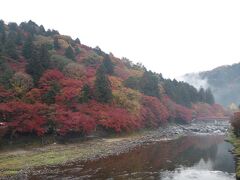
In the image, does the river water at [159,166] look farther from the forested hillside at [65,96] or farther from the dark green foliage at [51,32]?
the dark green foliage at [51,32]

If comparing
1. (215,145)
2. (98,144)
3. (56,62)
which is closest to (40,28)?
(56,62)

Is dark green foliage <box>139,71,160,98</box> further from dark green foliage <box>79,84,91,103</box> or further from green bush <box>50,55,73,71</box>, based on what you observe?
dark green foliage <box>79,84,91,103</box>

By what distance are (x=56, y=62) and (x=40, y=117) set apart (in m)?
28.6

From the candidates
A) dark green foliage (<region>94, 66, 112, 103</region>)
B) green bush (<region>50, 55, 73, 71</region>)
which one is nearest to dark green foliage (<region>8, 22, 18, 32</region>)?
green bush (<region>50, 55, 73, 71</region>)

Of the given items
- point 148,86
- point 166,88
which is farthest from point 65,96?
point 166,88

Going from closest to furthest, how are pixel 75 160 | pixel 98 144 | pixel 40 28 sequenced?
pixel 75 160
pixel 98 144
pixel 40 28

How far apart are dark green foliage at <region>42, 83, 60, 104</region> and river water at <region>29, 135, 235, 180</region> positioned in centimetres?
2026

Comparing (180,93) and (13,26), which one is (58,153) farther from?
(180,93)

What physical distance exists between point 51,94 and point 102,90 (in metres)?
14.5

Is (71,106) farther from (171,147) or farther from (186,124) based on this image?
(186,124)

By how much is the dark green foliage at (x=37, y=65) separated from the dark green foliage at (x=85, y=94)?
1008cm

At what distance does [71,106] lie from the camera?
6756 centimetres

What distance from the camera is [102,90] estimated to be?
76.9 m

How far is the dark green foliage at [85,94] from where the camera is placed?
71338 mm
